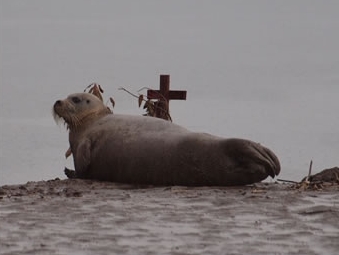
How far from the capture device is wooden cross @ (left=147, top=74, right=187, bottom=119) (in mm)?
15164

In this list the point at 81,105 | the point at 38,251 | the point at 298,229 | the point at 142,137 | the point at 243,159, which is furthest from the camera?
the point at 81,105

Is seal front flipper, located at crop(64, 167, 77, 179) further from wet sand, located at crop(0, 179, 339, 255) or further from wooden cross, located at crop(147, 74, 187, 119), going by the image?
wooden cross, located at crop(147, 74, 187, 119)

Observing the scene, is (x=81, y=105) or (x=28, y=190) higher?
(x=81, y=105)

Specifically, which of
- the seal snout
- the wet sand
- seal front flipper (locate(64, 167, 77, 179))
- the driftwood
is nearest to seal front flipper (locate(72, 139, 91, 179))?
seal front flipper (locate(64, 167, 77, 179))

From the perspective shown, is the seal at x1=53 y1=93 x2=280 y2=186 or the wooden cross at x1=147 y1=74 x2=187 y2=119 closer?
the seal at x1=53 y1=93 x2=280 y2=186

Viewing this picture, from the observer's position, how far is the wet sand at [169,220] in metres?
7.43

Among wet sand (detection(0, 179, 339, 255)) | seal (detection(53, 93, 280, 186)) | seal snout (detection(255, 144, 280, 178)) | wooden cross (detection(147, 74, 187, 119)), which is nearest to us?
wet sand (detection(0, 179, 339, 255))

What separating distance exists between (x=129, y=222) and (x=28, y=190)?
2662mm

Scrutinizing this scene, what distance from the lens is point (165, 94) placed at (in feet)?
50.3

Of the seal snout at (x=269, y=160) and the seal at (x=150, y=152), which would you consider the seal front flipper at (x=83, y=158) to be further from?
the seal snout at (x=269, y=160)

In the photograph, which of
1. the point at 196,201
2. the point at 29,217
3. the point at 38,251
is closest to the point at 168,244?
the point at 38,251

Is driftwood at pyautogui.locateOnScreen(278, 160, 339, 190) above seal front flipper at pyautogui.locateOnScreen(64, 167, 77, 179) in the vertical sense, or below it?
above

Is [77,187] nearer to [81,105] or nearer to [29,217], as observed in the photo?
[81,105]

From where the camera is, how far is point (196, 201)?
962 cm
